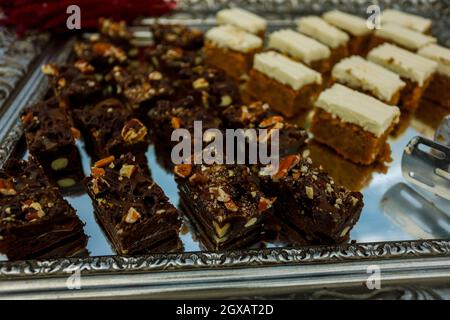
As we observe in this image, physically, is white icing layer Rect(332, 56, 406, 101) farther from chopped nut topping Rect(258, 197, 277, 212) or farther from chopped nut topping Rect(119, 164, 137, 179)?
chopped nut topping Rect(119, 164, 137, 179)

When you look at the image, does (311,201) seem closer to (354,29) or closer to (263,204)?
(263,204)

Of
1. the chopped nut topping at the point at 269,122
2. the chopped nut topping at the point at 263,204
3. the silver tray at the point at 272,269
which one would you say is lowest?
the silver tray at the point at 272,269

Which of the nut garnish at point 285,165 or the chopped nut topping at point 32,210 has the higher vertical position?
the nut garnish at point 285,165

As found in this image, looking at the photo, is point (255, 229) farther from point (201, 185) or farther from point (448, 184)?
point (448, 184)

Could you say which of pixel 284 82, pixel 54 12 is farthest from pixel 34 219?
pixel 54 12

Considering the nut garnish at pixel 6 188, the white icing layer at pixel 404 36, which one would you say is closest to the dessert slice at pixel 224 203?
the nut garnish at pixel 6 188

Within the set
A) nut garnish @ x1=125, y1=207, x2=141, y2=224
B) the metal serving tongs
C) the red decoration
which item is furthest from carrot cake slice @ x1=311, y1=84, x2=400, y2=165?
the red decoration

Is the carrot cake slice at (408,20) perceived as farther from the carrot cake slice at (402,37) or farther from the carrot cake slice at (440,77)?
the carrot cake slice at (440,77)
